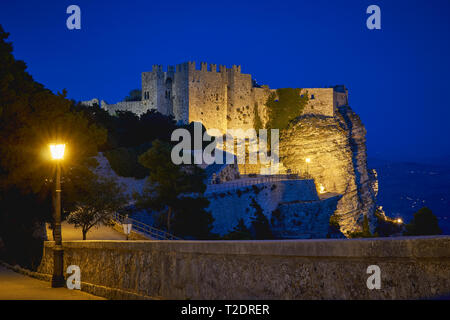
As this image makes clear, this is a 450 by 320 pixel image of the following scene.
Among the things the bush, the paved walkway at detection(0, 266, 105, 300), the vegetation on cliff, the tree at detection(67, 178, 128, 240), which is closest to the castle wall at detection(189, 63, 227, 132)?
the bush

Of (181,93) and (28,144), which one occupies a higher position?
(181,93)

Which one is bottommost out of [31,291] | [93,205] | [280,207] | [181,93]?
[31,291]

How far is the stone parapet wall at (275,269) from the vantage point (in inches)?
159

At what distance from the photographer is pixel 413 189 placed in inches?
2955

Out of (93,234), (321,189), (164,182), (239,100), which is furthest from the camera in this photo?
(239,100)

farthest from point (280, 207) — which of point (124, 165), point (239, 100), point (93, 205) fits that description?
point (93, 205)

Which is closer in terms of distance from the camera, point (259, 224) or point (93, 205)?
point (93, 205)

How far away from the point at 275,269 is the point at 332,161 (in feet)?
139

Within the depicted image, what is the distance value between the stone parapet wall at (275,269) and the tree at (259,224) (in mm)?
21839

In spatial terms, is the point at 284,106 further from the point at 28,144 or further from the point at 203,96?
the point at 28,144

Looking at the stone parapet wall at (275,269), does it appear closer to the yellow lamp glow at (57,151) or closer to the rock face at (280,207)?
the yellow lamp glow at (57,151)

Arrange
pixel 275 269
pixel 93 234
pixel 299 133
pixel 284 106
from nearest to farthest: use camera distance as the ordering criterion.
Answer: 1. pixel 275 269
2. pixel 93 234
3. pixel 299 133
4. pixel 284 106

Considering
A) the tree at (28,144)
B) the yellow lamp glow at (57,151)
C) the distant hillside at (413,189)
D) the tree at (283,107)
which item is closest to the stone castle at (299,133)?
the tree at (283,107)
